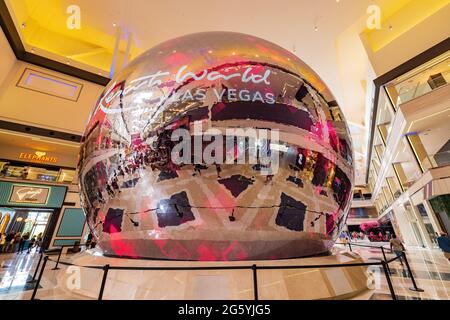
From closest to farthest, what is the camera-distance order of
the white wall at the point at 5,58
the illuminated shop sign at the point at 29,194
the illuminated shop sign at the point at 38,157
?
1. the white wall at the point at 5,58
2. the illuminated shop sign at the point at 29,194
3. the illuminated shop sign at the point at 38,157

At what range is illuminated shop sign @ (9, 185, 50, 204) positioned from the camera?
10422 millimetres

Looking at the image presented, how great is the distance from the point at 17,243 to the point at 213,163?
13.9m

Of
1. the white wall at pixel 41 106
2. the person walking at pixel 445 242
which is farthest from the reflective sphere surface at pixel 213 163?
the person walking at pixel 445 242

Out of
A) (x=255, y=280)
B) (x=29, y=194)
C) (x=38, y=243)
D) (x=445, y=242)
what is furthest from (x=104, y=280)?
(x=445, y=242)

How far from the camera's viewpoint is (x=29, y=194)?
10.7 meters

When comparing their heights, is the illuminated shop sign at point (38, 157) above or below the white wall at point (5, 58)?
below

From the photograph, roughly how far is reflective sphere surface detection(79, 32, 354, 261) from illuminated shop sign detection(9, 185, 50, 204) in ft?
41.7

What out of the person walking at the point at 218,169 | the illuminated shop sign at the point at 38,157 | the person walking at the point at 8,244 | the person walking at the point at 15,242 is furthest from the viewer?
the illuminated shop sign at the point at 38,157

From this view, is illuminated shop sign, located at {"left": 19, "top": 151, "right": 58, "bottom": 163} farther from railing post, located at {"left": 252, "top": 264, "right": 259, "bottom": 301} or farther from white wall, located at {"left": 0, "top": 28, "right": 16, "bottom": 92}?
railing post, located at {"left": 252, "top": 264, "right": 259, "bottom": 301}

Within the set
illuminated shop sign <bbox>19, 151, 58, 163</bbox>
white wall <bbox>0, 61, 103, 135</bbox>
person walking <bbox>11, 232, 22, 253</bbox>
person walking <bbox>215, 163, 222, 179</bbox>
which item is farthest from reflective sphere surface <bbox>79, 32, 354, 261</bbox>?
illuminated shop sign <bbox>19, 151, 58, 163</bbox>

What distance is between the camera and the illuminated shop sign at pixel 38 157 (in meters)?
12.1

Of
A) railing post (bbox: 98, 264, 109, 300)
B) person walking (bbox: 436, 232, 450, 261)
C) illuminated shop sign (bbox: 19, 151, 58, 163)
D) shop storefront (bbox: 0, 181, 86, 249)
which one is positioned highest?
illuminated shop sign (bbox: 19, 151, 58, 163)

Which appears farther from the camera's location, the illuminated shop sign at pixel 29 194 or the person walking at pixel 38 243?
the person walking at pixel 38 243

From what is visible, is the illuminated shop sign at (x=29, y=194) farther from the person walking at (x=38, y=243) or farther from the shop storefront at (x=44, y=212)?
the person walking at (x=38, y=243)
